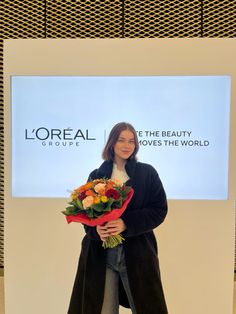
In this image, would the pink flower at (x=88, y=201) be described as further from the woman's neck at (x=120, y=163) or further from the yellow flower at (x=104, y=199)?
the woman's neck at (x=120, y=163)

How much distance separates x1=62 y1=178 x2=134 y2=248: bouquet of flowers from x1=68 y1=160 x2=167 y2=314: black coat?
0.87ft

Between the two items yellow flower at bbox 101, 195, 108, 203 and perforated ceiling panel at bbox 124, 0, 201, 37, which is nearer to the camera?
yellow flower at bbox 101, 195, 108, 203

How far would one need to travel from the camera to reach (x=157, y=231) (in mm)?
2879

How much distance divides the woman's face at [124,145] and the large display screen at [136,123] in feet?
0.24

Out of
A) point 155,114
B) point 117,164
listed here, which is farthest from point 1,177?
point 155,114

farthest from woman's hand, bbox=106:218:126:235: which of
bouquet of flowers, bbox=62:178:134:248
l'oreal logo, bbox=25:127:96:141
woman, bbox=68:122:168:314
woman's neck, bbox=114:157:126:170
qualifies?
l'oreal logo, bbox=25:127:96:141

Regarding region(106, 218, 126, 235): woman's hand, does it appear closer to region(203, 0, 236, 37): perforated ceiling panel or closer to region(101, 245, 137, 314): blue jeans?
region(101, 245, 137, 314): blue jeans

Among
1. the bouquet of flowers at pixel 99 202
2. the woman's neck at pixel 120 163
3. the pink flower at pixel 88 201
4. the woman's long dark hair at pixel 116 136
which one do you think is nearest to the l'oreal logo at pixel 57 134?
the woman's long dark hair at pixel 116 136

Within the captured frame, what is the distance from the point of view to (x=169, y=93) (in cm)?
275

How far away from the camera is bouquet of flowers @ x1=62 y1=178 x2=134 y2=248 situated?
2.30 metres

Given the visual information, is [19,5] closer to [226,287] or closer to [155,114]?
[155,114]

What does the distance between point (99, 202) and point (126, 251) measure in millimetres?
516

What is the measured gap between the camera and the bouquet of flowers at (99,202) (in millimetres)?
2297

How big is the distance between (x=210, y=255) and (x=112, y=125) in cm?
127
